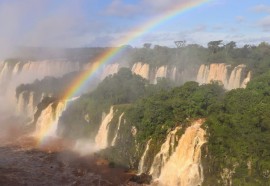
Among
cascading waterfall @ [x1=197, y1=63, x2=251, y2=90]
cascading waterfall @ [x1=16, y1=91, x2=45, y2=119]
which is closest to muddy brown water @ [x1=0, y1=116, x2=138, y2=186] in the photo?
cascading waterfall @ [x1=16, y1=91, x2=45, y2=119]

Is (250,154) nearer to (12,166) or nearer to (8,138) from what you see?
(12,166)

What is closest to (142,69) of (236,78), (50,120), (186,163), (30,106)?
(236,78)

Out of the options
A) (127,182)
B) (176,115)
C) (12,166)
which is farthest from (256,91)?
(12,166)

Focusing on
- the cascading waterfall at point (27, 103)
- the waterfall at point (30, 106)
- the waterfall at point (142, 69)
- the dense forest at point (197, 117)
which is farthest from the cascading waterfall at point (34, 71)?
the dense forest at point (197, 117)

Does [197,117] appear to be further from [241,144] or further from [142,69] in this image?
[142,69]

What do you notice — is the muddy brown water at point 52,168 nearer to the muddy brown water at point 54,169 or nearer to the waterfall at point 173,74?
the muddy brown water at point 54,169

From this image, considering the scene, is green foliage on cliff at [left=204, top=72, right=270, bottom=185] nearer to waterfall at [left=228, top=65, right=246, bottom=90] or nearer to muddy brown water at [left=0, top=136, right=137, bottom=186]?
muddy brown water at [left=0, top=136, right=137, bottom=186]
